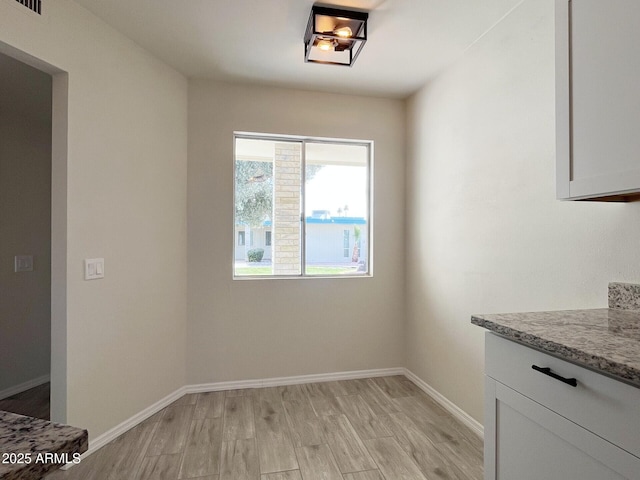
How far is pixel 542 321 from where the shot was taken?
1.24m

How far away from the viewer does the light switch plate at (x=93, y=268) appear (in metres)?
2.05

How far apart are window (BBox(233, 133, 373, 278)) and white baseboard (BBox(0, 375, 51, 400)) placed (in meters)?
2.01

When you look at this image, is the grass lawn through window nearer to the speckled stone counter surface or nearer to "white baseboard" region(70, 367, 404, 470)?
"white baseboard" region(70, 367, 404, 470)

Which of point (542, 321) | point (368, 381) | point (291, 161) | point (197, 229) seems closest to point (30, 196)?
point (197, 229)

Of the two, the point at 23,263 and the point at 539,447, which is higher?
the point at 23,263

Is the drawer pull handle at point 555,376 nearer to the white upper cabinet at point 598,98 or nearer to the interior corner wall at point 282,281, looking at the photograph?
the white upper cabinet at point 598,98

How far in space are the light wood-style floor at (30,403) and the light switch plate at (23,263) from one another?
40.6 inches

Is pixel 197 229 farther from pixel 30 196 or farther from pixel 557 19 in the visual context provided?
pixel 557 19

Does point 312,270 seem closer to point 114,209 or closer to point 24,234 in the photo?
point 114,209

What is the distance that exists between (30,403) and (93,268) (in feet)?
5.09

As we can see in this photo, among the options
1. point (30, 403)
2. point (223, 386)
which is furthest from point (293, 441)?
point (30, 403)

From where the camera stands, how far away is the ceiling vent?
1706mm

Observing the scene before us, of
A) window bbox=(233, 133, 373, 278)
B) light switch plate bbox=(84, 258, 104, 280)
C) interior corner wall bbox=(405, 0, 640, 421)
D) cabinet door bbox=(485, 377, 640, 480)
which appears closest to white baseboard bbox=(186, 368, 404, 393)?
interior corner wall bbox=(405, 0, 640, 421)

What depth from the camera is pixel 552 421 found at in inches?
40.1
